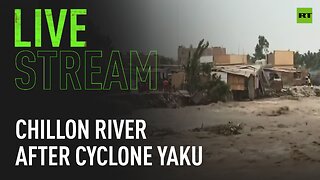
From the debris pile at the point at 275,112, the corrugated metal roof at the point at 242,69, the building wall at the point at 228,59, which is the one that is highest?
the building wall at the point at 228,59

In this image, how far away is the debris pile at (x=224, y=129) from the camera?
432 centimetres

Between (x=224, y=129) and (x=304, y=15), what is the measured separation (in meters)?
1.73

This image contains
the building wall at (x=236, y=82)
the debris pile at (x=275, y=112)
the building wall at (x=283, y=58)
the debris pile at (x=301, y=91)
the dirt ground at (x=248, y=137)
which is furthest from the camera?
the debris pile at (x=301, y=91)

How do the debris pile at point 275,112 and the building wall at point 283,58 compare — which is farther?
the building wall at point 283,58

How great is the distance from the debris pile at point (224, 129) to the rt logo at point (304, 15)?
1.54m

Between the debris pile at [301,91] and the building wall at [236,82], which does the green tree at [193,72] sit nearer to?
the building wall at [236,82]

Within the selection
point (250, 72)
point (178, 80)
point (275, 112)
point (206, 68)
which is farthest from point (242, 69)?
point (178, 80)

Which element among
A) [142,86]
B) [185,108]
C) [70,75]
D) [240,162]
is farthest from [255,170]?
[70,75]

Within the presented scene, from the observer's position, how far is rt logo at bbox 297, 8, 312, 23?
435cm

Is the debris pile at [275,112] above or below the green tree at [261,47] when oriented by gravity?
below

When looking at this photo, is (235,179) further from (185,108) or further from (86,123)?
(86,123)

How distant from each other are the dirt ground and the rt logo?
1161 mm

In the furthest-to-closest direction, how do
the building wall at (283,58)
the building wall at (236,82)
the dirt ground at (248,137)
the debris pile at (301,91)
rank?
the debris pile at (301,91) → the building wall at (283,58) → the building wall at (236,82) → the dirt ground at (248,137)

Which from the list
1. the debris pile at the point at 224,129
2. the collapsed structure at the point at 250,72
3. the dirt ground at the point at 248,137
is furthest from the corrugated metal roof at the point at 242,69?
the debris pile at the point at 224,129
